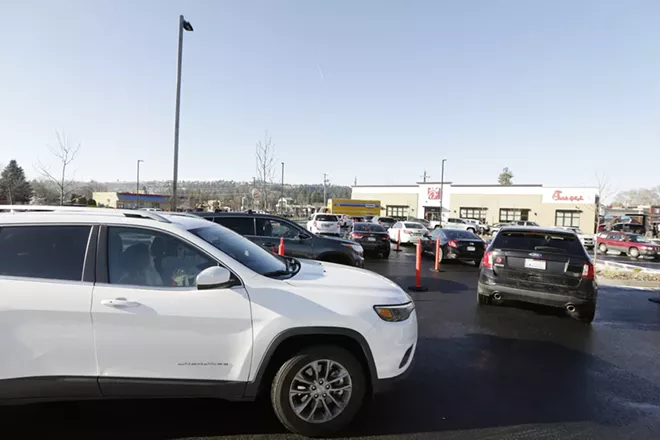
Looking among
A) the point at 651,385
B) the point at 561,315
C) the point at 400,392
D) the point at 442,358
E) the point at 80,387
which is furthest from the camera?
the point at 561,315

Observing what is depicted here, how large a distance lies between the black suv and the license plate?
422cm

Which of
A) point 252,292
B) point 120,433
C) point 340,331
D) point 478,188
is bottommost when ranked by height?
point 120,433

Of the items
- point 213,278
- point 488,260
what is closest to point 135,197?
point 488,260

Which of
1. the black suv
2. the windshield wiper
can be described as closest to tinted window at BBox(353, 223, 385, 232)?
the black suv

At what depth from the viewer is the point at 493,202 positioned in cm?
5203

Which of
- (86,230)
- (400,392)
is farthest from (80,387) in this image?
(400,392)

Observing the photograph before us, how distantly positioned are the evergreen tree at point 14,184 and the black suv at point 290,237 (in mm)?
48833

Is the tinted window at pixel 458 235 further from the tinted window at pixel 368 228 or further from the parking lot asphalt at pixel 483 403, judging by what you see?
the parking lot asphalt at pixel 483 403

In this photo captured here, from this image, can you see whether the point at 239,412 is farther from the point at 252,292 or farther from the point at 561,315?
the point at 561,315

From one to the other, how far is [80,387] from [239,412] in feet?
4.16

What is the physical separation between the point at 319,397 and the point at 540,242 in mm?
5201

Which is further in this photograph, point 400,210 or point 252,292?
point 400,210

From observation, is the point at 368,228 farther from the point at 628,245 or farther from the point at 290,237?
the point at 628,245

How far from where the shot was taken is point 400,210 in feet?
191
